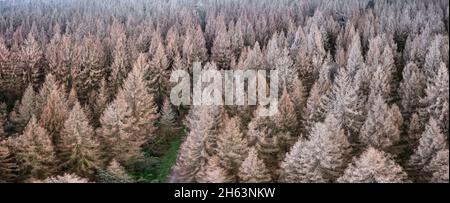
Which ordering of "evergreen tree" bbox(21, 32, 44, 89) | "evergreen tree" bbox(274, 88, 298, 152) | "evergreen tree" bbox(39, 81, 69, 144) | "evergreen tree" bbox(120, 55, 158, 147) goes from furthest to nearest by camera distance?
"evergreen tree" bbox(21, 32, 44, 89), "evergreen tree" bbox(120, 55, 158, 147), "evergreen tree" bbox(39, 81, 69, 144), "evergreen tree" bbox(274, 88, 298, 152)

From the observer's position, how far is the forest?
4362cm

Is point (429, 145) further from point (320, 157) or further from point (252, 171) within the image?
point (252, 171)

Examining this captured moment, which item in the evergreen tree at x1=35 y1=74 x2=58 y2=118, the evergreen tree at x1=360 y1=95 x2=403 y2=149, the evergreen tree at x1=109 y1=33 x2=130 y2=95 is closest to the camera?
the evergreen tree at x1=360 y1=95 x2=403 y2=149

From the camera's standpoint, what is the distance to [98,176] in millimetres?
51000

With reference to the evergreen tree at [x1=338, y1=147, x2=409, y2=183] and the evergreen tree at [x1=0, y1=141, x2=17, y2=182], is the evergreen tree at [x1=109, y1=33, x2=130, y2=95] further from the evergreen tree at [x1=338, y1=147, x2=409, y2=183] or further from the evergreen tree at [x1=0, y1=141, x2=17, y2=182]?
the evergreen tree at [x1=338, y1=147, x2=409, y2=183]

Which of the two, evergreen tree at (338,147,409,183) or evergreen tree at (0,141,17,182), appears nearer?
evergreen tree at (338,147,409,183)

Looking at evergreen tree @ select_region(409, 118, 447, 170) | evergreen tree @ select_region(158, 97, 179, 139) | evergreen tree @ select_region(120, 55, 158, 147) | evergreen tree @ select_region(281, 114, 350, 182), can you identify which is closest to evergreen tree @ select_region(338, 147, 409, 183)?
evergreen tree @ select_region(281, 114, 350, 182)

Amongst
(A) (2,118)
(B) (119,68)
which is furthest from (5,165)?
(B) (119,68)

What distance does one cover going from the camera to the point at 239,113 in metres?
56.3

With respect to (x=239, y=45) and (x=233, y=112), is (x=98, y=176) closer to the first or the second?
(x=233, y=112)

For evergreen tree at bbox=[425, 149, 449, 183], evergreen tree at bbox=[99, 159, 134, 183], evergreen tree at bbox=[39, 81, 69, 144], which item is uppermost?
evergreen tree at bbox=[425, 149, 449, 183]

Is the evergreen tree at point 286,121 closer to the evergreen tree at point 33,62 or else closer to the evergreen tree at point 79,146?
the evergreen tree at point 79,146

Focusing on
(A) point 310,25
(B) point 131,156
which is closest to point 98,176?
(B) point 131,156

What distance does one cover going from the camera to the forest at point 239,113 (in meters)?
43.6
